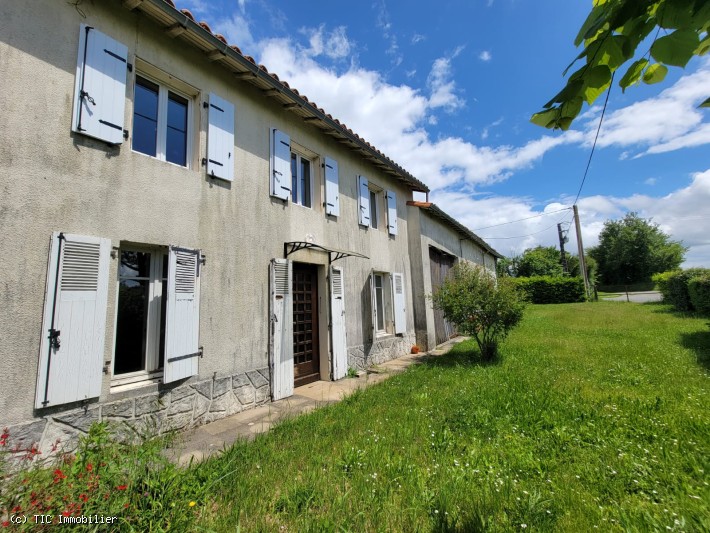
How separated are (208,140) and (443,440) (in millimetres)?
5038

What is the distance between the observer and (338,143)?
7.93 meters

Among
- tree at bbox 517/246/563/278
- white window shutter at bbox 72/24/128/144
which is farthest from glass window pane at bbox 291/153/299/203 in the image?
tree at bbox 517/246/563/278

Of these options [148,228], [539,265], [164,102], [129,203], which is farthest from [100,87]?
[539,265]

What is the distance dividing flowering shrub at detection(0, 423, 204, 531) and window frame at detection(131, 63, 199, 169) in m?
3.36

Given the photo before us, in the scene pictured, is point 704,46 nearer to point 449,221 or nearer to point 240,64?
point 240,64

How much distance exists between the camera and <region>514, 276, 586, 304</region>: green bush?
2508cm

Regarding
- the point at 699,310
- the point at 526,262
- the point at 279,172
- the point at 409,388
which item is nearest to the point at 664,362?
the point at 409,388

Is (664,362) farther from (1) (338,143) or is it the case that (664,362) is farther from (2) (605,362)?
(1) (338,143)

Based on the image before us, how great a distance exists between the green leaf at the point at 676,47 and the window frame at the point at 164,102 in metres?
4.77

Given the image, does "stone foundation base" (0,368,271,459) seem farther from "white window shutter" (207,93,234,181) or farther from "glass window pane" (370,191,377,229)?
"glass window pane" (370,191,377,229)

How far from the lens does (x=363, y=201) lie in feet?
27.8

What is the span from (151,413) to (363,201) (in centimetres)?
630

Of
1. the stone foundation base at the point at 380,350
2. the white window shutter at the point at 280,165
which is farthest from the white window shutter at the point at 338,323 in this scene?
the white window shutter at the point at 280,165

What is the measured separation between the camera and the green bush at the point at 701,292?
1209cm
